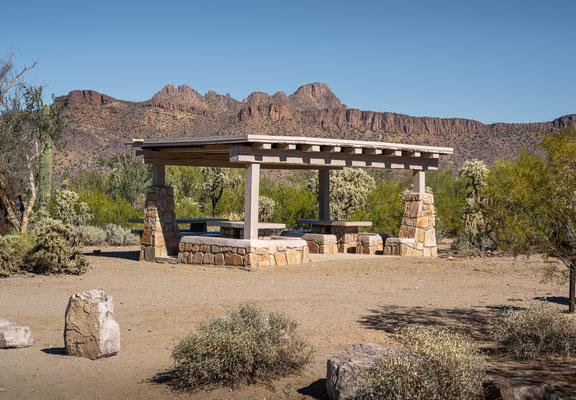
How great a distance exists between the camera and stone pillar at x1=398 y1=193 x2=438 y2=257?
15.4 m

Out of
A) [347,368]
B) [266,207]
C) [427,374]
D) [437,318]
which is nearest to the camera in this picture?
[427,374]

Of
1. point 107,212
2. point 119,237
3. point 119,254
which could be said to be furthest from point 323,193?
point 107,212

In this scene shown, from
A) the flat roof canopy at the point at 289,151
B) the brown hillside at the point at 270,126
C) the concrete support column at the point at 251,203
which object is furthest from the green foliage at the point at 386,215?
the brown hillside at the point at 270,126

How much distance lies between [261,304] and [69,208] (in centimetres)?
1427

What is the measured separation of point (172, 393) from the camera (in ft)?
16.1

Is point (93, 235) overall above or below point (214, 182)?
below

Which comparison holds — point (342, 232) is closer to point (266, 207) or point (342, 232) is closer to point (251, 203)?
point (251, 203)

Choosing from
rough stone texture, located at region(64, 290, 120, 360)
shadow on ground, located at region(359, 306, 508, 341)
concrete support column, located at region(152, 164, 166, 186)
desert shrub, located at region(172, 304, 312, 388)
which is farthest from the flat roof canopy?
desert shrub, located at region(172, 304, 312, 388)

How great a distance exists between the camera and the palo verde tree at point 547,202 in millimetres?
6613

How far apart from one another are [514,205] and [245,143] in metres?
6.84

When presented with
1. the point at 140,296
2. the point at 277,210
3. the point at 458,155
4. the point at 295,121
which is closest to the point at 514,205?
the point at 140,296

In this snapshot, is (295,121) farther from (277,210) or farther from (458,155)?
(277,210)

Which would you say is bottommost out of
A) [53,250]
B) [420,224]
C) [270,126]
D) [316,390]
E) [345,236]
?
[316,390]

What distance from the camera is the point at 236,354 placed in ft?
16.3
